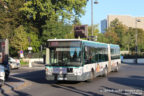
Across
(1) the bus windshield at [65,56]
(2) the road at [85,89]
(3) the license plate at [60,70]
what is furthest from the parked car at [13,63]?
(3) the license plate at [60,70]

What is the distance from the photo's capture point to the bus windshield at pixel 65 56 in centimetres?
1421

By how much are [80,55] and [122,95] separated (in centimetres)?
403

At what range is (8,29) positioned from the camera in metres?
46.5

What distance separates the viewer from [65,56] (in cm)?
1434

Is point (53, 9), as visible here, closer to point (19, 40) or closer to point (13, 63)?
point (19, 40)

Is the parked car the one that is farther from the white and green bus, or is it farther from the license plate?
the license plate

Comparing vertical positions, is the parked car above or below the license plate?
below

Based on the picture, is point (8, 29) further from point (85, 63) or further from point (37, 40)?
point (85, 63)

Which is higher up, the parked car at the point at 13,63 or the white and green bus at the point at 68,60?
the white and green bus at the point at 68,60

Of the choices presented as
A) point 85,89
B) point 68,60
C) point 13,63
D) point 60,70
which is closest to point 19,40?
point 13,63

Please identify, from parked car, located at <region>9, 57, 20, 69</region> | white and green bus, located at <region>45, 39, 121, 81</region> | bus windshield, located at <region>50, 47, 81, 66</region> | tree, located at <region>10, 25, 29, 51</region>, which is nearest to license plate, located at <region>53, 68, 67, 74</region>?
white and green bus, located at <region>45, 39, 121, 81</region>

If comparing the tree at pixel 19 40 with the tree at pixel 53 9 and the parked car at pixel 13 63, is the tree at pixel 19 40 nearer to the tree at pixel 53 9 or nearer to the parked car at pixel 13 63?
the tree at pixel 53 9

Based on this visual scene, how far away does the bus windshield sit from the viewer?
14209mm

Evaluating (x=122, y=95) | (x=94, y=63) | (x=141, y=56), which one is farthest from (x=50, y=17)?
(x=122, y=95)
